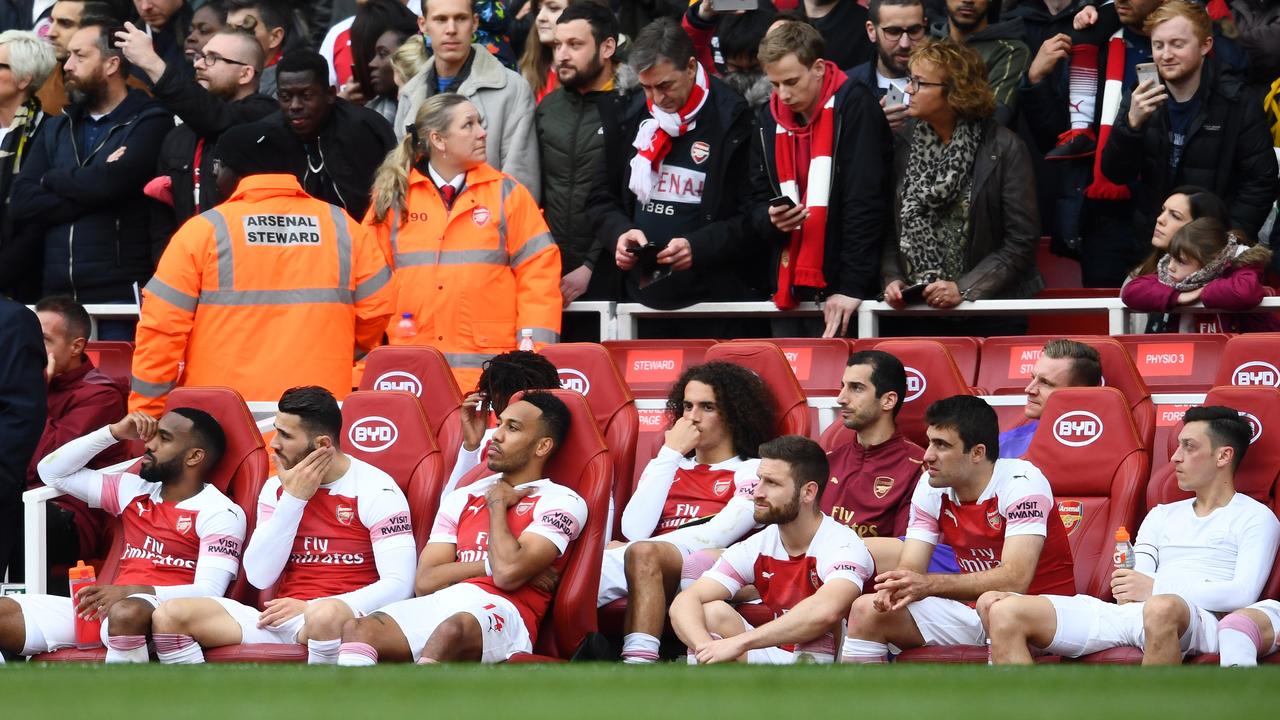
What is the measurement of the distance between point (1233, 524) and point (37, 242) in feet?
22.8

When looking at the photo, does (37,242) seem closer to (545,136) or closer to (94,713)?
(545,136)

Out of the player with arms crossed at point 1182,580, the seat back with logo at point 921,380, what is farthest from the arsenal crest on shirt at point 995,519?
the seat back with logo at point 921,380

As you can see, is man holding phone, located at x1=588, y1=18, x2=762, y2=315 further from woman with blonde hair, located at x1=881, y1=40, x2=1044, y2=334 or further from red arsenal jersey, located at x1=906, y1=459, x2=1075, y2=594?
red arsenal jersey, located at x1=906, y1=459, x2=1075, y2=594

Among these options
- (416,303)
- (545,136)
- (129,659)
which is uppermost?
(545,136)

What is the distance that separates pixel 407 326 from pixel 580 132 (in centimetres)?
156

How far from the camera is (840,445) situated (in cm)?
805

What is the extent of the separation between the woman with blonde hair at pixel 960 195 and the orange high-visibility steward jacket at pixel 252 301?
2777 mm

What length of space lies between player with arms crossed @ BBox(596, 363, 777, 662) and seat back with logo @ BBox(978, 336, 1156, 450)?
4.22 feet

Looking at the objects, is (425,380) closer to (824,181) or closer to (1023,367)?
(824,181)

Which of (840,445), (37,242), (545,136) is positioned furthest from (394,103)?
(840,445)

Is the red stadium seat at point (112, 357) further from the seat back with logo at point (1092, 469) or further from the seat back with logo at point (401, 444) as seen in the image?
the seat back with logo at point (1092, 469)

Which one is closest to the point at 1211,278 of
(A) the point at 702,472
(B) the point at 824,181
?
(B) the point at 824,181

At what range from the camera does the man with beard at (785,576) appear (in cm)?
696

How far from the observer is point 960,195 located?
30.7ft
